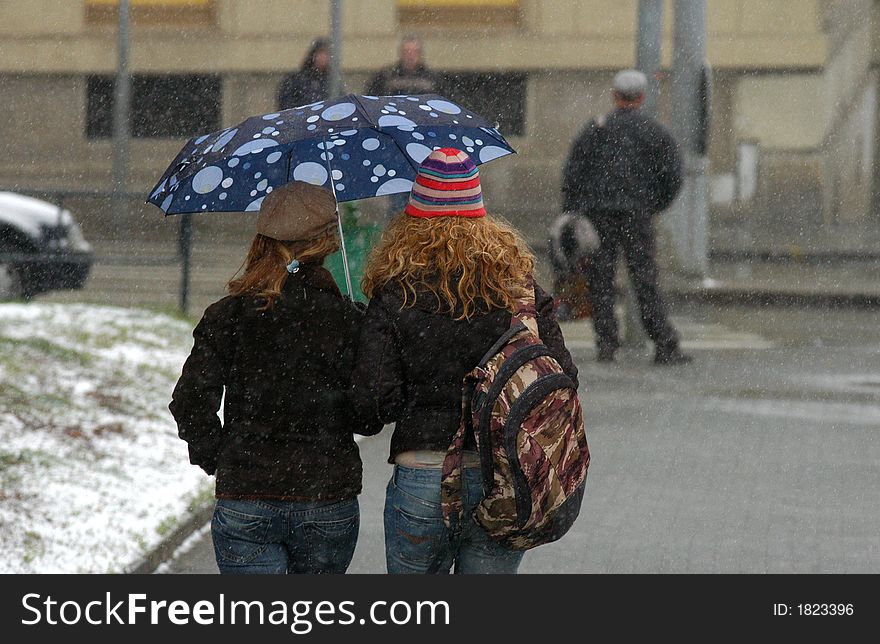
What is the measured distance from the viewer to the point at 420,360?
362cm

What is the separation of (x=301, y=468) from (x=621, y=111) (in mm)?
7719

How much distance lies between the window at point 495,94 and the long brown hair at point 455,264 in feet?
69.3

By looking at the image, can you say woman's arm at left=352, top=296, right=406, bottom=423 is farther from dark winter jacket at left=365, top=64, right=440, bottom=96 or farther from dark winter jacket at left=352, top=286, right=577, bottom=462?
dark winter jacket at left=365, top=64, right=440, bottom=96

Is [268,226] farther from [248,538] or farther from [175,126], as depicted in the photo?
[175,126]

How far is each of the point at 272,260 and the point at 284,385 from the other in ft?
0.94

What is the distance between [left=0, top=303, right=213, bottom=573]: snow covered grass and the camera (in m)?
5.87

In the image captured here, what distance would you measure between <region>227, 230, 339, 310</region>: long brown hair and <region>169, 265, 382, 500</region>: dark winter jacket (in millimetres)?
24

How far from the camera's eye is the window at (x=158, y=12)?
83.4 feet

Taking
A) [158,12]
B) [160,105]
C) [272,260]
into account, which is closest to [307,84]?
[272,260]

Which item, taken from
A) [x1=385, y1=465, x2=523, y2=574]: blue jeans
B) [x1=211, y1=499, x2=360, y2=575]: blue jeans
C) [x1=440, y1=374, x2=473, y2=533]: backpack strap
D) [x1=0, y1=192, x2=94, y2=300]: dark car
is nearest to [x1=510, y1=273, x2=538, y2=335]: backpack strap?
[x1=440, y1=374, x2=473, y2=533]: backpack strap

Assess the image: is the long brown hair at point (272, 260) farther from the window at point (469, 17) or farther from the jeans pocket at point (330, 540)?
the window at point (469, 17)

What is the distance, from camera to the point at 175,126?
26.4 metres

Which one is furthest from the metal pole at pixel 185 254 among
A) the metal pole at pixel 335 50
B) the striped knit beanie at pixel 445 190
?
the striped knit beanie at pixel 445 190
